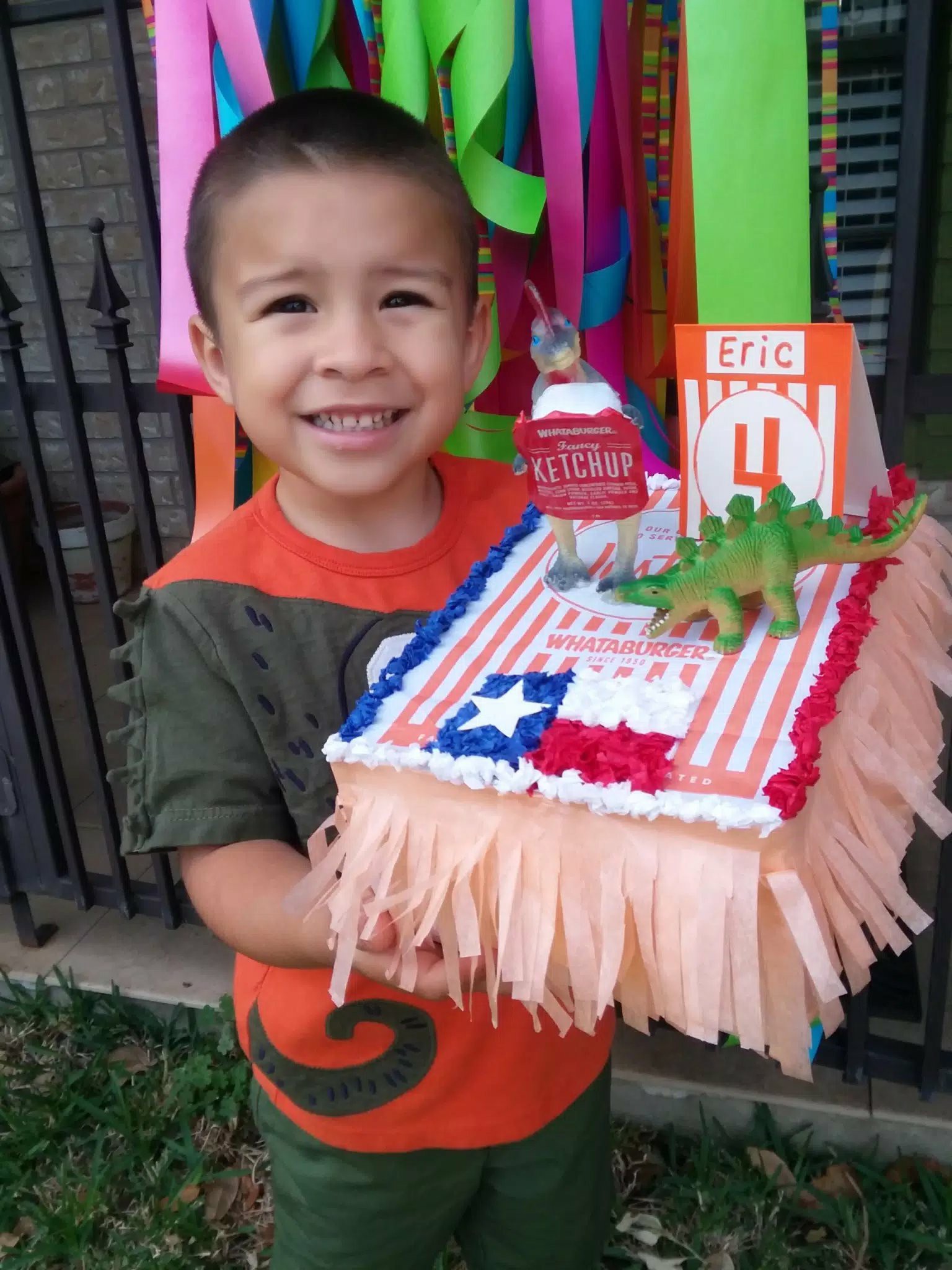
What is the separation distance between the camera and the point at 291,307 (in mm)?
811

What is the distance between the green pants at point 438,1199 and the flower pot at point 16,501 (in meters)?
3.00

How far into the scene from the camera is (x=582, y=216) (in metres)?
0.94

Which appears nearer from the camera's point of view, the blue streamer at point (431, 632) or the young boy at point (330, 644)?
the blue streamer at point (431, 632)

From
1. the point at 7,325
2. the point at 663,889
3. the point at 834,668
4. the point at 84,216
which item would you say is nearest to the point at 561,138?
the point at 834,668

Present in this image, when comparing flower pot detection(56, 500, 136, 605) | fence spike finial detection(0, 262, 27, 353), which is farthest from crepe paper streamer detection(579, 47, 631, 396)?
flower pot detection(56, 500, 136, 605)

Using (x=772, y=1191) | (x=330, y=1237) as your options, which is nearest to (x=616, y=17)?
(x=330, y=1237)

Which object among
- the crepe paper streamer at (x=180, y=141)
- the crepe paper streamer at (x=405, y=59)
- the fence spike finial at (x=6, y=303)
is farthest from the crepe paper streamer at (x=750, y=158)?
the fence spike finial at (x=6, y=303)

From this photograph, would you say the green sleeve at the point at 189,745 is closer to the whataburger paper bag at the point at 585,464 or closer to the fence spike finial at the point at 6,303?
the whataburger paper bag at the point at 585,464

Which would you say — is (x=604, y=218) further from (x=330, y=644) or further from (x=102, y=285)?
(x=102, y=285)

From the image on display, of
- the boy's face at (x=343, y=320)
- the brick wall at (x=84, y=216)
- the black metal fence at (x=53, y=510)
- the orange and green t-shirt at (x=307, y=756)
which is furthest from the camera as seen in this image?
the brick wall at (x=84, y=216)

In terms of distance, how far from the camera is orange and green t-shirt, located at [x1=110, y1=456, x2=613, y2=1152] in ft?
2.91

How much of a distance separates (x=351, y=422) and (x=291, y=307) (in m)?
0.10

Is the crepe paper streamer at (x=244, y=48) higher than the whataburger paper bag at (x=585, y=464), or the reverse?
the crepe paper streamer at (x=244, y=48)

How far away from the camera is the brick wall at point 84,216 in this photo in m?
3.38
